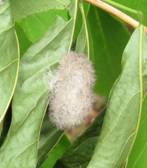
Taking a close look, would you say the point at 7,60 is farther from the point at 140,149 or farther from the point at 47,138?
the point at 140,149

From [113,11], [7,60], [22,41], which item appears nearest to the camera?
[7,60]

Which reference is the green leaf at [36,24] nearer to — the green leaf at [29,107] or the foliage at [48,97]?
the foliage at [48,97]

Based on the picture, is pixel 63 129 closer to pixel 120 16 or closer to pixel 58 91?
pixel 58 91

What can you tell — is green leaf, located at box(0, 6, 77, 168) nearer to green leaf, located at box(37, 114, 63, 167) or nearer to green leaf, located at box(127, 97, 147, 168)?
green leaf, located at box(37, 114, 63, 167)

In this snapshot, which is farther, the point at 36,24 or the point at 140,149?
the point at 36,24

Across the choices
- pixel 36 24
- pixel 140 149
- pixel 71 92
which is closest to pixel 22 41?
pixel 36 24
